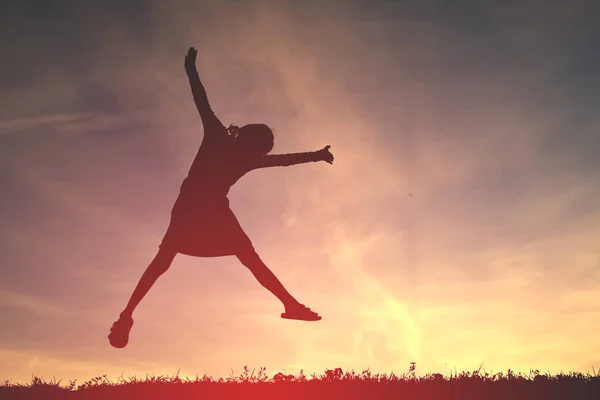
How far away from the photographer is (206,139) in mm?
9711

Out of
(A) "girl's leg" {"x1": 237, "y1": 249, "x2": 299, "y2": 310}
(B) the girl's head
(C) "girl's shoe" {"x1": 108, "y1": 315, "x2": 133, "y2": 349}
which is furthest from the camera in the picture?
(A) "girl's leg" {"x1": 237, "y1": 249, "x2": 299, "y2": 310}

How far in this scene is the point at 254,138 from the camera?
9.81m

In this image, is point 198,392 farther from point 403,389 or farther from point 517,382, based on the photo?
point 517,382

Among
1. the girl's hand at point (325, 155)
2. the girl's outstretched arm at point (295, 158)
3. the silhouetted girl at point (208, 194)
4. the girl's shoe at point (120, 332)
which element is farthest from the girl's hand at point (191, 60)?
the girl's shoe at point (120, 332)

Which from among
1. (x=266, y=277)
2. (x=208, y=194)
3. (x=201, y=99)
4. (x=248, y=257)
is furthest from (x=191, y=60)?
(x=266, y=277)

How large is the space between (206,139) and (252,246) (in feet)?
5.48

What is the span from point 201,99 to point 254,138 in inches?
36.2

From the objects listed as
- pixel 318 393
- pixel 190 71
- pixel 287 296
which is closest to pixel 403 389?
pixel 318 393

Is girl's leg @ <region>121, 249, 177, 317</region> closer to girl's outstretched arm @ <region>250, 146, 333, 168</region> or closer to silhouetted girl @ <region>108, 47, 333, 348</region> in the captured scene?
silhouetted girl @ <region>108, 47, 333, 348</region>

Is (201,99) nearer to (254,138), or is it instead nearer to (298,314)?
(254,138)

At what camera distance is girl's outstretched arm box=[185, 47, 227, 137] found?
9578mm

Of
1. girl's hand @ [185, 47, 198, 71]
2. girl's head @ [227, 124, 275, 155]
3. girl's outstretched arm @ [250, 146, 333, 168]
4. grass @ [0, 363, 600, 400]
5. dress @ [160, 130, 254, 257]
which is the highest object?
girl's hand @ [185, 47, 198, 71]

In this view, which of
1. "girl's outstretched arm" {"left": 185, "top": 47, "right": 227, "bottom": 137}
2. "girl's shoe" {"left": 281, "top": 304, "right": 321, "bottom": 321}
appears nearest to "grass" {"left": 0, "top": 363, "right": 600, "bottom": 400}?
"girl's shoe" {"left": 281, "top": 304, "right": 321, "bottom": 321}

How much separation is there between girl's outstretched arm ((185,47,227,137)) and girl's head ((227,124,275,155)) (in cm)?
24
